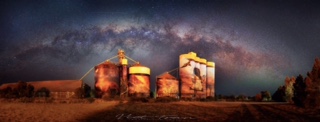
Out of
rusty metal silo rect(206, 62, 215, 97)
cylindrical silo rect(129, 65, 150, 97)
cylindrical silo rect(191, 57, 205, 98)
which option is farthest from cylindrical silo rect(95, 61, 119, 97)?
rusty metal silo rect(206, 62, 215, 97)

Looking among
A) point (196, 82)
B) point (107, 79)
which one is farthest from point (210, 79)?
point (107, 79)

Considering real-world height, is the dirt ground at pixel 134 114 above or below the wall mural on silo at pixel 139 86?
below

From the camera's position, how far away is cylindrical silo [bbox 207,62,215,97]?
83812 mm

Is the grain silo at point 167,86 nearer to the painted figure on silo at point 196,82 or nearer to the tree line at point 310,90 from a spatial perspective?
the painted figure on silo at point 196,82

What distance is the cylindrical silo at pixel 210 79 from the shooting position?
8381 cm

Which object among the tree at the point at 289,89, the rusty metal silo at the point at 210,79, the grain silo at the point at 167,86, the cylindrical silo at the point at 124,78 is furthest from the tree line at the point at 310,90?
the rusty metal silo at the point at 210,79

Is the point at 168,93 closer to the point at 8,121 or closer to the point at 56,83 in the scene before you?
the point at 56,83

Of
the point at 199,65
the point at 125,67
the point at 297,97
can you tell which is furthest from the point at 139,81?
the point at 297,97

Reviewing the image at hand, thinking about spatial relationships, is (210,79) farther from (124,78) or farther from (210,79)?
(124,78)

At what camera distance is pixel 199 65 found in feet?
259

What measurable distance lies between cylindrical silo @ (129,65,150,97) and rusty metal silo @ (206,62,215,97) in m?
20.2

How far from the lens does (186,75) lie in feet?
243

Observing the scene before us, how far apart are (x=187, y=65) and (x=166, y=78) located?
6.02 metres

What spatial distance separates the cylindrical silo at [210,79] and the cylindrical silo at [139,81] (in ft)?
66.3
